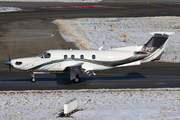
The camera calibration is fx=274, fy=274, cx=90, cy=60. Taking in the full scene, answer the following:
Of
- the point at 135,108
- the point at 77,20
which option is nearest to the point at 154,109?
the point at 135,108

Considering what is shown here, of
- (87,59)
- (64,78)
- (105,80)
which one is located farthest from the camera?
(64,78)

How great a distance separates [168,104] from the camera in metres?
20.5

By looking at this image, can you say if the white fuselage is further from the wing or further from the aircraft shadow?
the aircraft shadow

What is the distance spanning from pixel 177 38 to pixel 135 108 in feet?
102

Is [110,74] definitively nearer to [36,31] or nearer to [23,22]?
[36,31]

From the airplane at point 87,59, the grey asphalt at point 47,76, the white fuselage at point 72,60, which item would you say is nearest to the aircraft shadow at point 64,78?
the grey asphalt at point 47,76

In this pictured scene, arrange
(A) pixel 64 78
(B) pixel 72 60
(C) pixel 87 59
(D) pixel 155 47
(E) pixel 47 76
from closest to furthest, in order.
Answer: (B) pixel 72 60 < (C) pixel 87 59 < (D) pixel 155 47 < (A) pixel 64 78 < (E) pixel 47 76

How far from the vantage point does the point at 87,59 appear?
82.8ft

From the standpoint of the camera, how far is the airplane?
24.9m

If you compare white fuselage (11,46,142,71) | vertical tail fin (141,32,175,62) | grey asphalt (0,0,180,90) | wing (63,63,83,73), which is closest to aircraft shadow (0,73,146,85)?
grey asphalt (0,0,180,90)

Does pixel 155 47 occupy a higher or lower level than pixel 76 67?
higher

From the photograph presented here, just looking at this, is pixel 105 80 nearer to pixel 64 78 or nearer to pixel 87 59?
pixel 87 59

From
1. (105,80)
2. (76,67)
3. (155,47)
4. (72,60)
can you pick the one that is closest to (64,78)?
(72,60)

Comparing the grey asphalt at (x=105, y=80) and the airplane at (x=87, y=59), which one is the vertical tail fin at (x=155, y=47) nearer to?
the airplane at (x=87, y=59)
